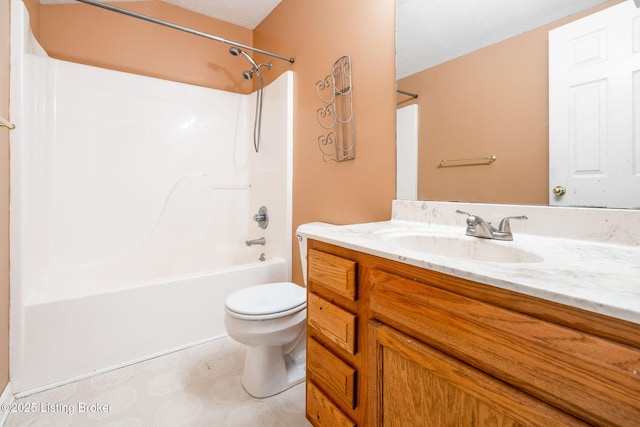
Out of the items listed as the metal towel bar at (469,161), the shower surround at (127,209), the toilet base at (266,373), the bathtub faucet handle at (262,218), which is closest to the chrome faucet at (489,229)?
the metal towel bar at (469,161)

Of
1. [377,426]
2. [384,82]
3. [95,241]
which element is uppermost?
[384,82]

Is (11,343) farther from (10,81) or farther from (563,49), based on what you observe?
(563,49)

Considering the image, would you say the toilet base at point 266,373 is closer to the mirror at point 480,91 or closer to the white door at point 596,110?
the mirror at point 480,91

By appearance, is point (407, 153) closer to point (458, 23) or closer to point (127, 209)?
point (458, 23)

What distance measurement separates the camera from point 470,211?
1.08m

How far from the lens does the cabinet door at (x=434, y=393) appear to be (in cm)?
50

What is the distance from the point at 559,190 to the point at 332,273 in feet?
2.50

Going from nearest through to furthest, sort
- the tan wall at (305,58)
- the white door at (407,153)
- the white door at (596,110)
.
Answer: the white door at (596,110), the white door at (407,153), the tan wall at (305,58)

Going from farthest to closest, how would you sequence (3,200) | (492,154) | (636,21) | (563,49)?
(3,200), (492,154), (563,49), (636,21)

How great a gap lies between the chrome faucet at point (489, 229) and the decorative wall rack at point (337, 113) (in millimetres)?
737

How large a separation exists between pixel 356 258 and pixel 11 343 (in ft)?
5.35

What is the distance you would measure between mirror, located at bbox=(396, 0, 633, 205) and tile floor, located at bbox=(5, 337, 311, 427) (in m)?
1.18

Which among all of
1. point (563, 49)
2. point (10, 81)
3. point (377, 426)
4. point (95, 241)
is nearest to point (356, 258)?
point (377, 426)

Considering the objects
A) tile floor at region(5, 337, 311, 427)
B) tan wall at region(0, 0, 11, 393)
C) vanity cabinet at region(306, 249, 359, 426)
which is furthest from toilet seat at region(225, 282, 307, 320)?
tan wall at region(0, 0, 11, 393)
